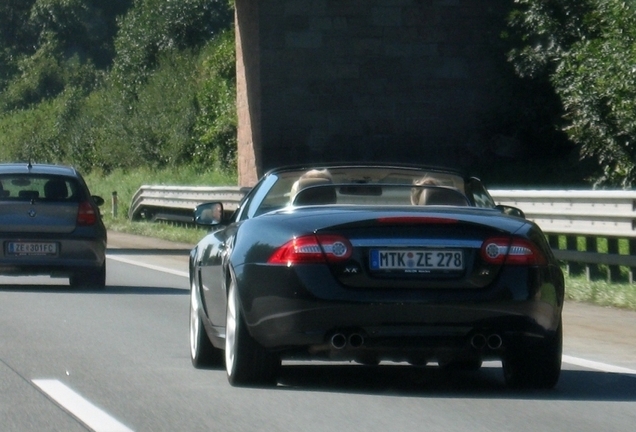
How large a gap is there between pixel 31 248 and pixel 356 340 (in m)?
9.81

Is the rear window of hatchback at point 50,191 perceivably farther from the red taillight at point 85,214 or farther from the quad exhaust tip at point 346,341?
the quad exhaust tip at point 346,341

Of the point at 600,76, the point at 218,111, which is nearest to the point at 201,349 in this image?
the point at 600,76

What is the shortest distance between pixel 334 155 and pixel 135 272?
40.0 ft

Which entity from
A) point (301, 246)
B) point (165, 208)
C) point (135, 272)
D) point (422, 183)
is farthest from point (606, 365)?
point (165, 208)

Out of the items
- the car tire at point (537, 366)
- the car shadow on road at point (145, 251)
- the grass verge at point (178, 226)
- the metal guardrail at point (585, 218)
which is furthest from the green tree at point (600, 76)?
the car tire at point (537, 366)

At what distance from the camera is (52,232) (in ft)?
57.3

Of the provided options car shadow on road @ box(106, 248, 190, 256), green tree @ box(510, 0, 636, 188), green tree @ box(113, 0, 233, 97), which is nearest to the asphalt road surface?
green tree @ box(510, 0, 636, 188)

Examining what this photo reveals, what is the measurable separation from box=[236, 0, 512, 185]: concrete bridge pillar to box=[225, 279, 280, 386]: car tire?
75.0 ft

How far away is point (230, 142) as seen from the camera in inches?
1950

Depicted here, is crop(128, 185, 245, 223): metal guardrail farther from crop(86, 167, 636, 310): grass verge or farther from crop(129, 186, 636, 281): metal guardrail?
crop(129, 186, 636, 281): metal guardrail

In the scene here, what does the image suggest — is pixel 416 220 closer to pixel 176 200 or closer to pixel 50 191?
pixel 50 191

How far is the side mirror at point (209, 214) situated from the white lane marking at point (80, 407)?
1426 millimetres

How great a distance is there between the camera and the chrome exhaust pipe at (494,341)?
8133mm

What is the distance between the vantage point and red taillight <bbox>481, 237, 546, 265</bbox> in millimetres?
8117
